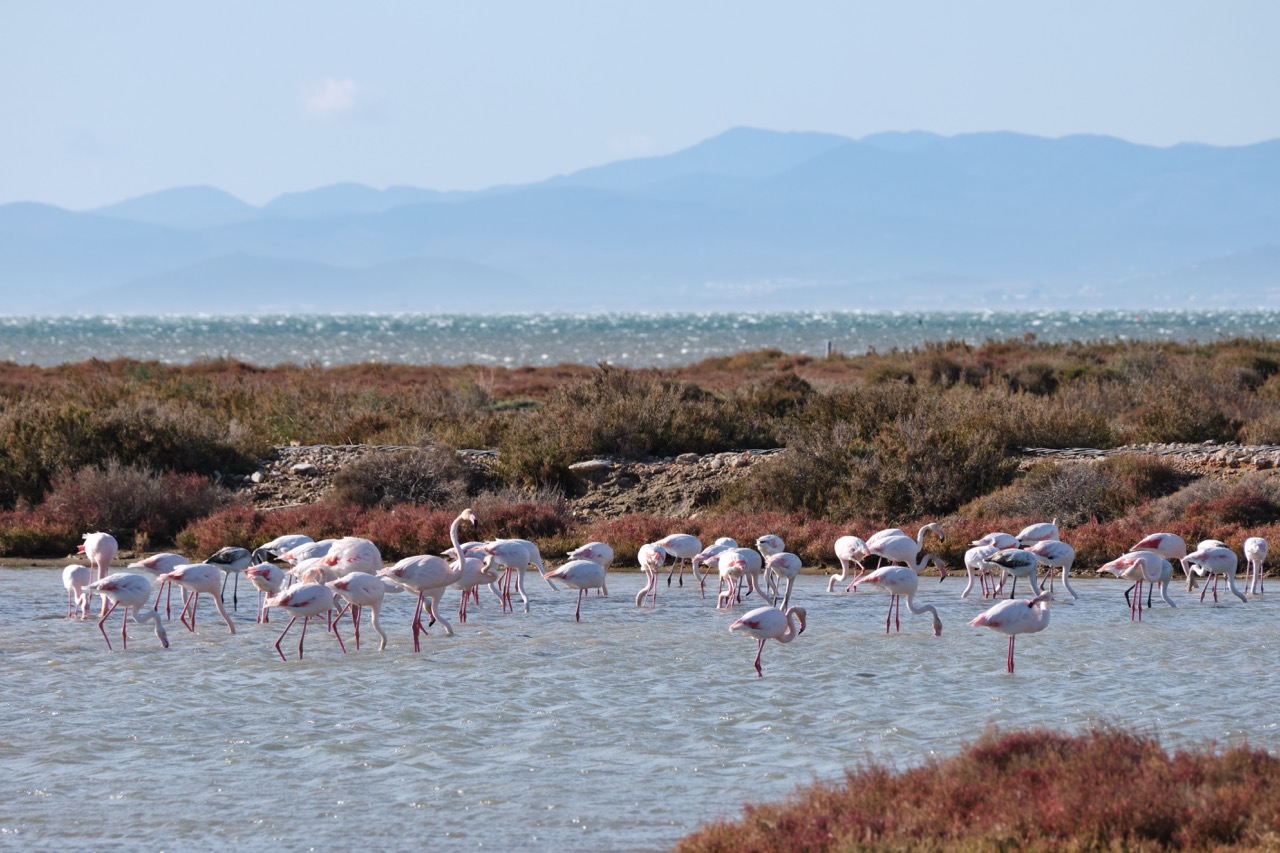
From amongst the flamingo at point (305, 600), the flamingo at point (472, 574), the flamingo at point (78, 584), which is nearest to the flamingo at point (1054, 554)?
the flamingo at point (472, 574)

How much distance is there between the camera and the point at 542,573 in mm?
12586

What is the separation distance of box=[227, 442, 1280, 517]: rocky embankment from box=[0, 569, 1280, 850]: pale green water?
4.92 m

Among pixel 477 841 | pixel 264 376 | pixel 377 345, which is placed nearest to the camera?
pixel 477 841

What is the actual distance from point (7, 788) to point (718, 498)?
11.2 meters

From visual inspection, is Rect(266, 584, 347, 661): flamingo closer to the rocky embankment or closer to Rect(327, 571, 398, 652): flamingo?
Rect(327, 571, 398, 652): flamingo

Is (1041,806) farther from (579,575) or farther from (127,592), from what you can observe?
(127,592)

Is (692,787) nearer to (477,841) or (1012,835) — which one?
(477,841)

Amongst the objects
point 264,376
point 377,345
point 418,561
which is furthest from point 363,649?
point 377,345

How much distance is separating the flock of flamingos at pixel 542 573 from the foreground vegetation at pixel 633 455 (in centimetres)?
201

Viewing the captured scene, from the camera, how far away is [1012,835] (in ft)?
20.4

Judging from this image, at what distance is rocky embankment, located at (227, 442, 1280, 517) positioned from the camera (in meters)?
17.5

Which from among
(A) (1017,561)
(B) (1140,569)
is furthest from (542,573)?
(B) (1140,569)

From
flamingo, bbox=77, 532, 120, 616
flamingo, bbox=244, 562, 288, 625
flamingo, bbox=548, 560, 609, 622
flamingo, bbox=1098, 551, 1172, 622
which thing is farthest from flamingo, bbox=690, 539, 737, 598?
flamingo, bbox=77, 532, 120, 616

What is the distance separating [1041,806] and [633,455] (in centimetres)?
1344
